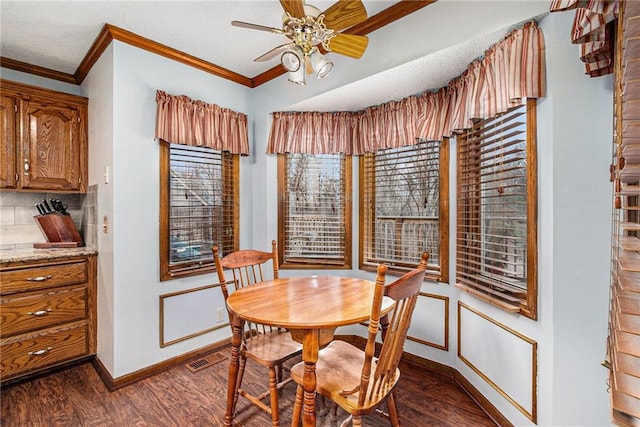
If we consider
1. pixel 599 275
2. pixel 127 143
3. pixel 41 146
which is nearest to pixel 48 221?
pixel 41 146

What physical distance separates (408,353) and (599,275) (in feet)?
5.36

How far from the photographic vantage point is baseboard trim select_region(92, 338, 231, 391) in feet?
7.36

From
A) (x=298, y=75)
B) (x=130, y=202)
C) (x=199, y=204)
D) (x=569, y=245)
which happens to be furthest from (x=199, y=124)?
(x=569, y=245)

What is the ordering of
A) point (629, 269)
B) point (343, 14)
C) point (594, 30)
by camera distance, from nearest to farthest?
point (629, 269), point (594, 30), point (343, 14)

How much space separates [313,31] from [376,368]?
177cm

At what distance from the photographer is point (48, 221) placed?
106 inches

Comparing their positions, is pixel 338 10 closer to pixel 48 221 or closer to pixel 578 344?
pixel 578 344

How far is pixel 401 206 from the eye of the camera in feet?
9.13

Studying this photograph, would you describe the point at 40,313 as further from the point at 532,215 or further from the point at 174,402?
the point at 532,215

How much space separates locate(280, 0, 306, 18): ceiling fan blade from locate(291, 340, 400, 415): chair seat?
6.08ft

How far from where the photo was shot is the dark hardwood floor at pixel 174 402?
1.88 metres

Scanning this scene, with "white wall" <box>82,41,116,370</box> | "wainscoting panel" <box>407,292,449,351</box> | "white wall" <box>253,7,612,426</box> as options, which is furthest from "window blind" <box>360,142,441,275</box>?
"white wall" <box>82,41,116,370</box>

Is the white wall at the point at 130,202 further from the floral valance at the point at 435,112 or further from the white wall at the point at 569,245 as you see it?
the white wall at the point at 569,245

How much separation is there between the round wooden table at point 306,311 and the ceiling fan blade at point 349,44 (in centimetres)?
153
